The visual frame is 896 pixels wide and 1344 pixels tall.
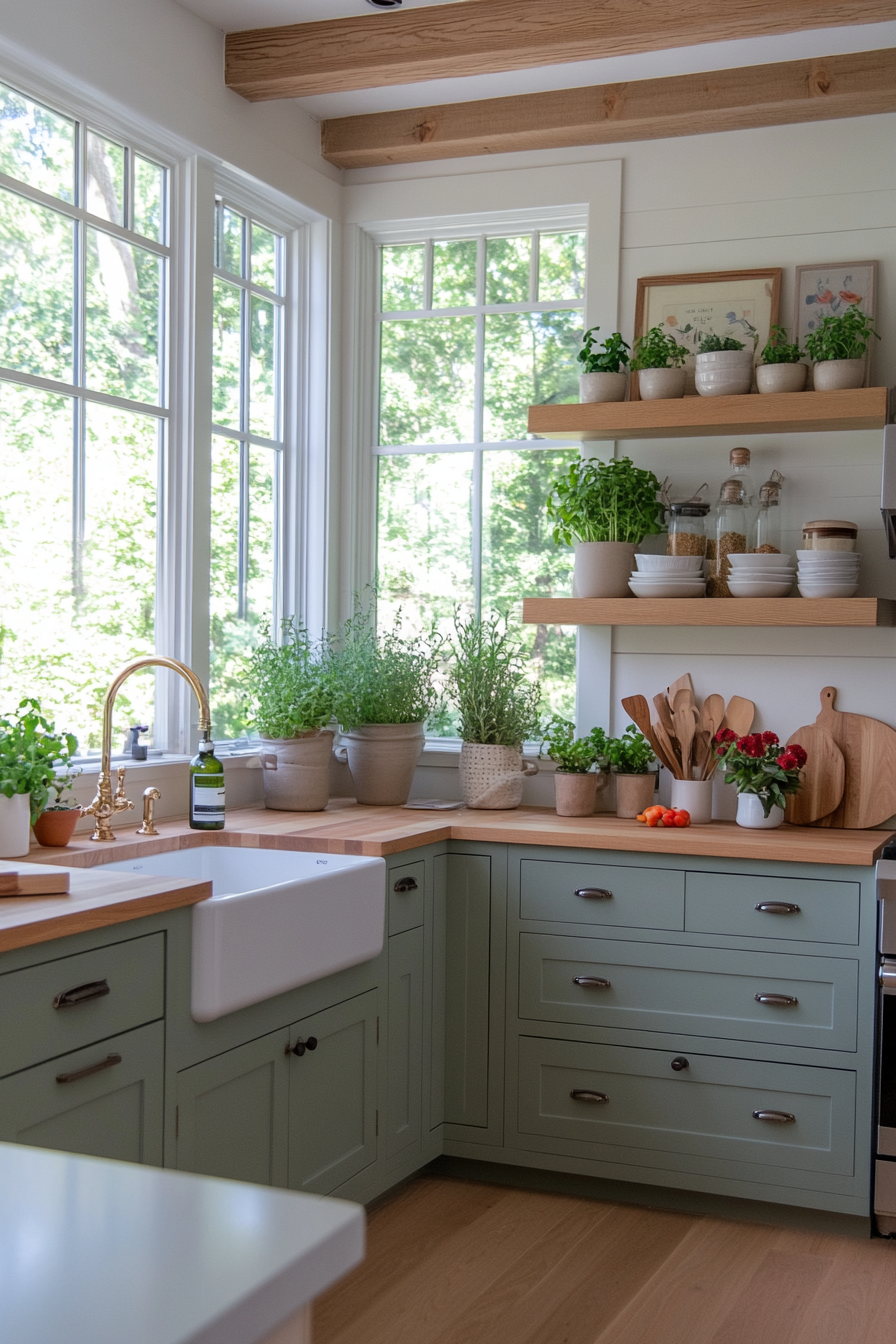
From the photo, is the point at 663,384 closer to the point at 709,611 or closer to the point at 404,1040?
the point at 709,611

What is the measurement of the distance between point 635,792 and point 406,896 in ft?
2.53

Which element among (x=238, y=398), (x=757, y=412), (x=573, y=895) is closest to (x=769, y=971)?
(x=573, y=895)

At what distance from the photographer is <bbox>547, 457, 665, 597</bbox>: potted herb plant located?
11.8ft

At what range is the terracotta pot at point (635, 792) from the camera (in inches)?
138

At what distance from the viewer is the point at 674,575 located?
348 centimetres

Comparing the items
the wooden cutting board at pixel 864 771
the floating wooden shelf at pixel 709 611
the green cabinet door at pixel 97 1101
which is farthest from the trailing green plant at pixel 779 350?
the green cabinet door at pixel 97 1101

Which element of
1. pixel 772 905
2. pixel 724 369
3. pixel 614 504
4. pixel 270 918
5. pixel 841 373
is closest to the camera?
pixel 270 918

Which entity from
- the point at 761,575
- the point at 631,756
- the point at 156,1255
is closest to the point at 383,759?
the point at 631,756

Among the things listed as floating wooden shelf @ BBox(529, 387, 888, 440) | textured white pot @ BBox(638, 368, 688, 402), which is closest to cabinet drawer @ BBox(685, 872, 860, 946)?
floating wooden shelf @ BBox(529, 387, 888, 440)

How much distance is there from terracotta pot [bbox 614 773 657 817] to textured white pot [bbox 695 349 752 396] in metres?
1.05

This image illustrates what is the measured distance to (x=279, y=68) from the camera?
334 cm

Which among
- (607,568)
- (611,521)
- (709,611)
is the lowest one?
(709,611)

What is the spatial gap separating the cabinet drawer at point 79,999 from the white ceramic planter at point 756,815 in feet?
5.44

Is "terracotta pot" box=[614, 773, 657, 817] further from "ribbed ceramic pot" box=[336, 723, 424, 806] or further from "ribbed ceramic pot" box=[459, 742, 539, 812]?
"ribbed ceramic pot" box=[336, 723, 424, 806]
